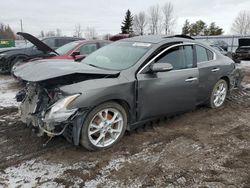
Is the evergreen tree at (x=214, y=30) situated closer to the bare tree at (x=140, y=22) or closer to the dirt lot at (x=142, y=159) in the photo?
Answer: the bare tree at (x=140, y=22)

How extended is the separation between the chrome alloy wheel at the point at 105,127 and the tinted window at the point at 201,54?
2.15 metres

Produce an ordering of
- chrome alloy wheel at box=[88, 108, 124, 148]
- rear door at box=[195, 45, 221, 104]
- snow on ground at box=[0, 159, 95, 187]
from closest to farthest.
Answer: snow on ground at box=[0, 159, 95, 187] < chrome alloy wheel at box=[88, 108, 124, 148] < rear door at box=[195, 45, 221, 104]

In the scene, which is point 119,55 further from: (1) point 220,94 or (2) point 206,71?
(1) point 220,94

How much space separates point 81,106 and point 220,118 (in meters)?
3.08

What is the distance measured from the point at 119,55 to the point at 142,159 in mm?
1839

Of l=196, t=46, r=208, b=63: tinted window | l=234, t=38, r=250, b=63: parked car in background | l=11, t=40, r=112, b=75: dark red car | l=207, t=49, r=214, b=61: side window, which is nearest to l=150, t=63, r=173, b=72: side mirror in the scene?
l=196, t=46, r=208, b=63: tinted window

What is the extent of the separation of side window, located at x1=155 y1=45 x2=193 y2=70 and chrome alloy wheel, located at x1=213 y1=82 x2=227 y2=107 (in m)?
1.29

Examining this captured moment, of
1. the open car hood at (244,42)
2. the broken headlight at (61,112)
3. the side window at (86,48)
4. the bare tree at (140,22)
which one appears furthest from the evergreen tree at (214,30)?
the broken headlight at (61,112)

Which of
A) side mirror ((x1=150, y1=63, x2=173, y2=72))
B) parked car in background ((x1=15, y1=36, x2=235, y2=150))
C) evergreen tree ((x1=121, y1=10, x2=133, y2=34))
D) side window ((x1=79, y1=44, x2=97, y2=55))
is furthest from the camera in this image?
evergreen tree ((x1=121, y1=10, x2=133, y2=34))

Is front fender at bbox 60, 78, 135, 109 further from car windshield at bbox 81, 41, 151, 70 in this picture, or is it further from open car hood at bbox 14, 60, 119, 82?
car windshield at bbox 81, 41, 151, 70

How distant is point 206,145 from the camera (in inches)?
146

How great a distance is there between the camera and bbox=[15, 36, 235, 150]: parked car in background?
318 cm

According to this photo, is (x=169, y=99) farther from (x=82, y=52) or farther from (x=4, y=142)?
(x=82, y=52)

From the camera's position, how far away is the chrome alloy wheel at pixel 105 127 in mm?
3406
